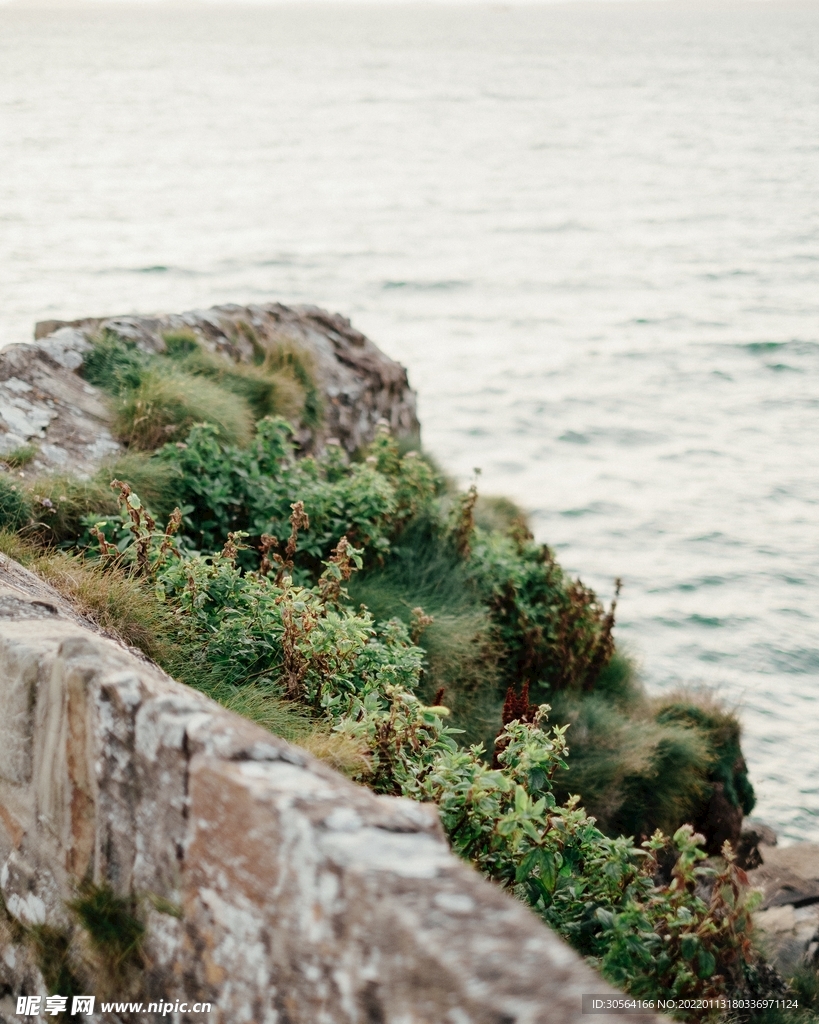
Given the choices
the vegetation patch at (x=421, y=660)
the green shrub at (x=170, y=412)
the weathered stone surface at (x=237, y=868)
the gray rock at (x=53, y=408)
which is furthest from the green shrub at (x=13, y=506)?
the weathered stone surface at (x=237, y=868)

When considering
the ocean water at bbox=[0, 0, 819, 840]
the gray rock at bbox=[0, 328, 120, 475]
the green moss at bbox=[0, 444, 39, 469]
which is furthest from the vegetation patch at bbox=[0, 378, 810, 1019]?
the ocean water at bbox=[0, 0, 819, 840]

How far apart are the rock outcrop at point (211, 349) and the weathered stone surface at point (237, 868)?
3.23 meters

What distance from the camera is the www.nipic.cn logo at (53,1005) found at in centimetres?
223

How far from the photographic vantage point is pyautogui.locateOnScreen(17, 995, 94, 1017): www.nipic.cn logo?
223 cm

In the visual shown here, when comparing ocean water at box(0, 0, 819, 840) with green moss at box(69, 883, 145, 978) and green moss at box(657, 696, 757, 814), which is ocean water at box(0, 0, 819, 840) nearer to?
green moss at box(657, 696, 757, 814)

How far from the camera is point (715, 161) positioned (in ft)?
141

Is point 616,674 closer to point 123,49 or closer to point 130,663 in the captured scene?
point 130,663

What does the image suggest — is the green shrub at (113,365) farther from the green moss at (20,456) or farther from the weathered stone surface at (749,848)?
the weathered stone surface at (749,848)

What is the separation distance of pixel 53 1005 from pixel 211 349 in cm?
600

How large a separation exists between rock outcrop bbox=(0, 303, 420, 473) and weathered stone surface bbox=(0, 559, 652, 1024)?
323cm

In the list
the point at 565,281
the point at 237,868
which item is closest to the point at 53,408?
the point at 237,868

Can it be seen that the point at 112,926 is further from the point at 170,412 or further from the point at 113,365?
the point at 113,365

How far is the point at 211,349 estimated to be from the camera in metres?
7.64

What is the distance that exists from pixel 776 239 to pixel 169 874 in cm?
3132
